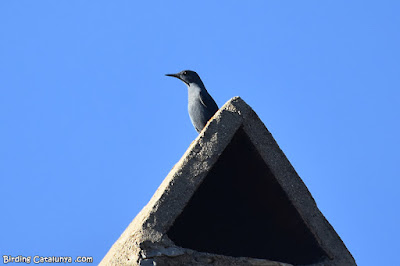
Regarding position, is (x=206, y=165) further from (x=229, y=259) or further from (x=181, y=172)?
(x=229, y=259)

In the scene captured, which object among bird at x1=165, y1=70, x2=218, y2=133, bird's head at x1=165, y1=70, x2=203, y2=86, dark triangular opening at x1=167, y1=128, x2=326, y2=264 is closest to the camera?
dark triangular opening at x1=167, y1=128, x2=326, y2=264

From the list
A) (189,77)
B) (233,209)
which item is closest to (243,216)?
(233,209)

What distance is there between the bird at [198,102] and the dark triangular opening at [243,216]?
3.09 meters

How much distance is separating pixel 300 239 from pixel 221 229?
748 mm

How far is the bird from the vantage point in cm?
876

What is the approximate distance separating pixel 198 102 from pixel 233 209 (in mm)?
3578

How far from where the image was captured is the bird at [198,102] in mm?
8758

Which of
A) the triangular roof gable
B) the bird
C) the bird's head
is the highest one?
the bird's head

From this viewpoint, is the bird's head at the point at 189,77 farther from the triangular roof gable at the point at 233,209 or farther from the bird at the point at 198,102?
the triangular roof gable at the point at 233,209

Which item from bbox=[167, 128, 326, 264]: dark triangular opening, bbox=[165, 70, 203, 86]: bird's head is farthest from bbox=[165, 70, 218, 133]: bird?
bbox=[167, 128, 326, 264]: dark triangular opening

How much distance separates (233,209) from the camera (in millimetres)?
5609

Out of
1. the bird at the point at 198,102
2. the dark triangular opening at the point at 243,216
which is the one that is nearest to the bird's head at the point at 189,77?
the bird at the point at 198,102

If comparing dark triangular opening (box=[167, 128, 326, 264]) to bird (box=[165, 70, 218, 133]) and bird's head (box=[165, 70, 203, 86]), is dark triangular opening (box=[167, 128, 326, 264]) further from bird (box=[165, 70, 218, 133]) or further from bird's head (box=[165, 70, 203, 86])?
bird's head (box=[165, 70, 203, 86])

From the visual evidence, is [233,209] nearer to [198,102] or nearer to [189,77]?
[198,102]
